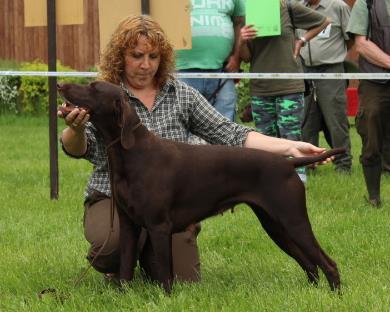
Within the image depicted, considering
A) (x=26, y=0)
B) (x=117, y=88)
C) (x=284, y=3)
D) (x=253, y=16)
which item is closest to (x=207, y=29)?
(x=253, y=16)

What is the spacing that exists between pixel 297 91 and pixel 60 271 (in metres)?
3.77

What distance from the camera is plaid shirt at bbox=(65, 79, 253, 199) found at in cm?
470

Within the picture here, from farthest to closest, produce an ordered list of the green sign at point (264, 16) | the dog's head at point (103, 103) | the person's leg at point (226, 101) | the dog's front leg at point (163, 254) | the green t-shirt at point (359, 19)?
1. the person's leg at point (226, 101)
2. the green sign at point (264, 16)
3. the green t-shirt at point (359, 19)
4. the dog's front leg at point (163, 254)
5. the dog's head at point (103, 103)

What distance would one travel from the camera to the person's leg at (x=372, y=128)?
7.09 meters

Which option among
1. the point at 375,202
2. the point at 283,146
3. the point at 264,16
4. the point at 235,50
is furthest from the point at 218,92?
the point at 283,146

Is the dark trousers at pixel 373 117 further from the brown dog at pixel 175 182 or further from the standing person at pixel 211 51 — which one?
the brown dog at pixel 175 182

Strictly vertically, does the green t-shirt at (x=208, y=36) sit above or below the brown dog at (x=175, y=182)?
above

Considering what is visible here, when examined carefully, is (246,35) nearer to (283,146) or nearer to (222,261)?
(222,261)

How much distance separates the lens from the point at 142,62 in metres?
4.61

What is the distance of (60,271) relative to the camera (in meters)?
5.00

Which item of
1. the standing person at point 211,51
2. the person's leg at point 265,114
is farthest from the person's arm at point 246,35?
the person's leg at point 265,114

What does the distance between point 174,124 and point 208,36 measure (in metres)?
2.85

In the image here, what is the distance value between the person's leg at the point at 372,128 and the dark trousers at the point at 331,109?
7.42 feet

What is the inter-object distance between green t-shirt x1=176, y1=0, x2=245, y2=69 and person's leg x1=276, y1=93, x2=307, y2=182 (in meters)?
0.86
